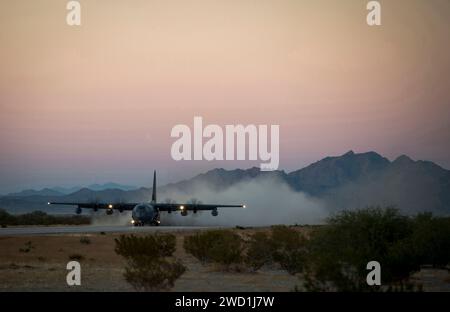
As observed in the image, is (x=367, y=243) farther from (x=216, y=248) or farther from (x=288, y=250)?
(x=216, y=248)

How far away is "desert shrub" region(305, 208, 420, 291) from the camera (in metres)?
27.2

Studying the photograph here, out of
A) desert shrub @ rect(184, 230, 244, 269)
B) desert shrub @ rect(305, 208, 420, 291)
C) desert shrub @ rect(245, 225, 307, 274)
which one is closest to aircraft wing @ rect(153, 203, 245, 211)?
desert shrub @ rect(184, 230, 244, 269)

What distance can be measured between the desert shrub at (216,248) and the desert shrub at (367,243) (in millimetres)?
3907

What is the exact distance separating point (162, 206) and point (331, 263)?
252ft

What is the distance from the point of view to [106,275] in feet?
103

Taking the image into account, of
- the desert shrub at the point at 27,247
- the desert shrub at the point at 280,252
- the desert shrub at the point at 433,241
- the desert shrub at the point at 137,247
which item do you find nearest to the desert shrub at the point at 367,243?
the desert shrub at the point at 433,241

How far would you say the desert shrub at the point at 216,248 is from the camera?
3472 cm

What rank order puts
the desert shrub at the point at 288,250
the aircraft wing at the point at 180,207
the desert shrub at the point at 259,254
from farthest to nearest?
the aircraft wing at the point at 180,207
the desert shrub at the point at 259,254
the desert shrub at the point at 288,250

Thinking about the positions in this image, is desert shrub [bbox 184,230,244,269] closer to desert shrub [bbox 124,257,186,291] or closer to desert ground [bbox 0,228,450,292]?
desert ground [bbox 0,228,450,292]

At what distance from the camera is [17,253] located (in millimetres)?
44094

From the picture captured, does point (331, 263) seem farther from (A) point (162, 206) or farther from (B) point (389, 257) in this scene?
(A) point (162, 206)

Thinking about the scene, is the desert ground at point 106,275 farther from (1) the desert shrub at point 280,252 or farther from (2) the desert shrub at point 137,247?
(2) the desert shrub at point 137,247

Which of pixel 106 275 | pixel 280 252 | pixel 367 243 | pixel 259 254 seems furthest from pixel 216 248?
pixel 367 243
